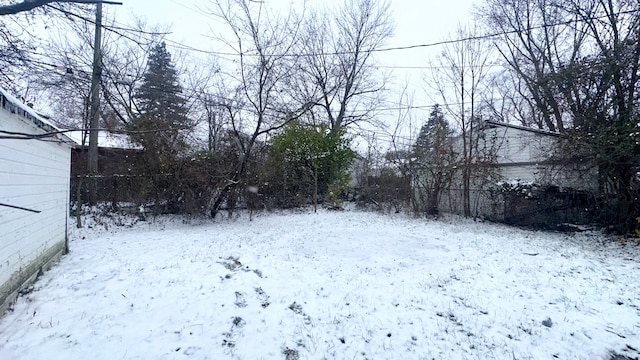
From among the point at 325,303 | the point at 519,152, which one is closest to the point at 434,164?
the point at 519,152

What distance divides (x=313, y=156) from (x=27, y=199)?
410 inches

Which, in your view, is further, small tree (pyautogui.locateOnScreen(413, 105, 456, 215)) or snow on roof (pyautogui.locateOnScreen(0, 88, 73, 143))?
small tree (pyautogui.locateOnScreen(413, 105, 456, 215))

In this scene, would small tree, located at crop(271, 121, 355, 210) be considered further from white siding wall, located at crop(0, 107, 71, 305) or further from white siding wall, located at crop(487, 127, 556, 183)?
white siding wall, located at crop(0, 107, 71, 305)

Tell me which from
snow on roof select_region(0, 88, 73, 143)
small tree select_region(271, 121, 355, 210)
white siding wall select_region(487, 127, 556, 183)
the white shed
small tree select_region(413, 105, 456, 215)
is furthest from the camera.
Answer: small tree select_region(271, 121, 355, 210)

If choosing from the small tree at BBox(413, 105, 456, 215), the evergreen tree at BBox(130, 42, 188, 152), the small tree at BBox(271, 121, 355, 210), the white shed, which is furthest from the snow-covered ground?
the evergreen tree at BBox(130, 42, 188, 152)

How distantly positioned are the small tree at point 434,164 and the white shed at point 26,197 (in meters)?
11.0

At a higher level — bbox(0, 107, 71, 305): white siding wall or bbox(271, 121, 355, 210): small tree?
bbox(271, 121, 355, 210): small tree

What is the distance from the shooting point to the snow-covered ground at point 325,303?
2.81 meters

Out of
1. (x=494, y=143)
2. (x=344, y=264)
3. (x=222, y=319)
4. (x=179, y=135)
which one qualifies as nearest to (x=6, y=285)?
(x=222, y=319)

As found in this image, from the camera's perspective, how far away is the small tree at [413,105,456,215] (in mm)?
11891

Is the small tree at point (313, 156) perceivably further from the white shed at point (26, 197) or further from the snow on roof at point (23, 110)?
the snow on roof at point (23, 110)

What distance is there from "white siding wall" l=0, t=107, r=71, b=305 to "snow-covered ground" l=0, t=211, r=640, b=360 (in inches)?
14.2

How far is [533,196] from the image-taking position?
989 centimetres

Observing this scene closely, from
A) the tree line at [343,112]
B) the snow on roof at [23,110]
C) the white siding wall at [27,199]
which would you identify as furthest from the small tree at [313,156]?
the snow on roof at [23,110]
